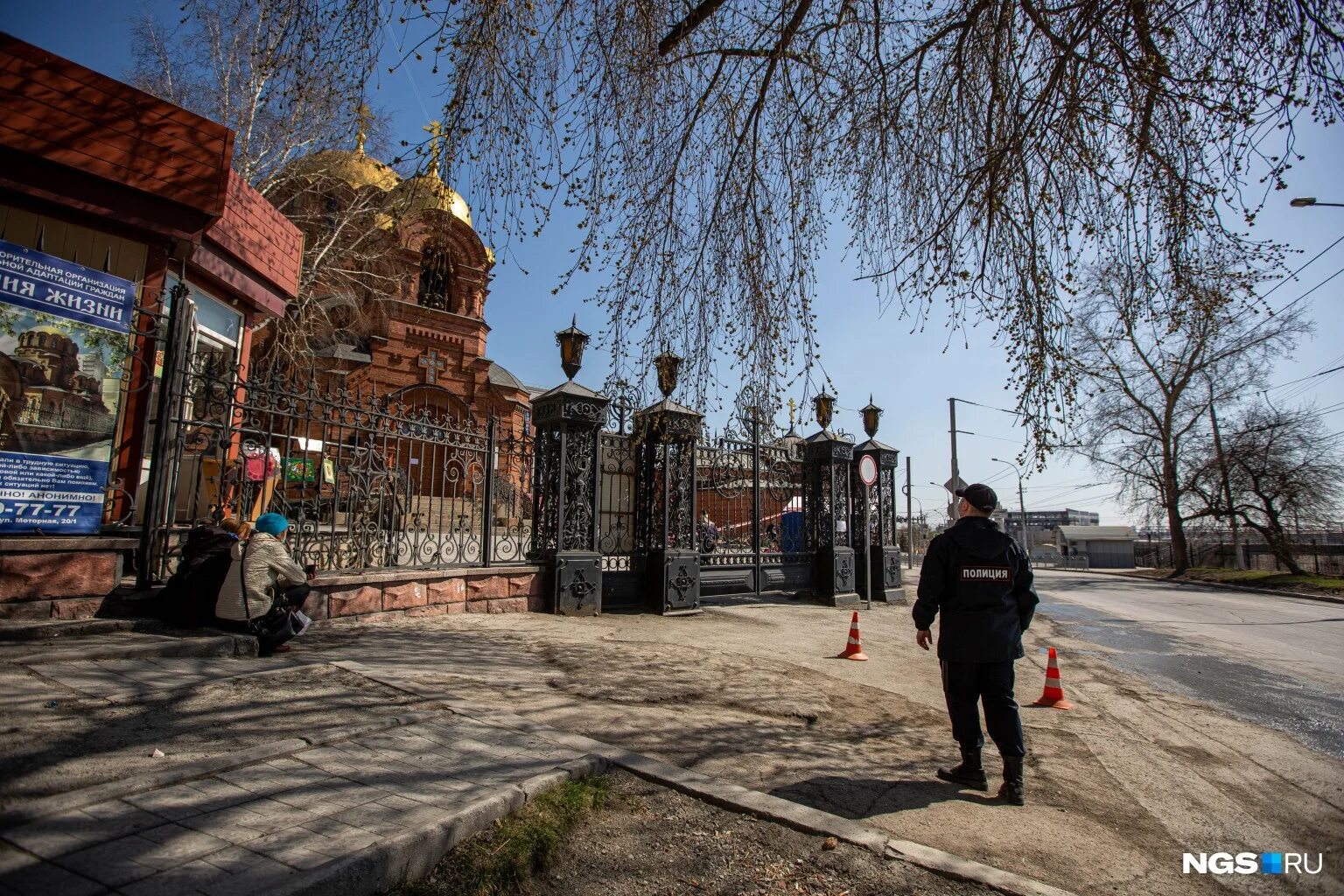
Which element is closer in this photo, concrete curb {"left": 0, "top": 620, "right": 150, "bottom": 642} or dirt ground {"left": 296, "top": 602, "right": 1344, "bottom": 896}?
dirt ground {"left": 296, "top": 602, "right": 1344, "bottom": 896}

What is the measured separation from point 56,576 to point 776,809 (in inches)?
211

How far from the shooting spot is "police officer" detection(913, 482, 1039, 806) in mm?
3865

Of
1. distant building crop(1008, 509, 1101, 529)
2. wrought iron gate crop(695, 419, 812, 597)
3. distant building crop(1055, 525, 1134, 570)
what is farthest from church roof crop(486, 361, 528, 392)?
distant building crop(1008, 509, 1101, 529)

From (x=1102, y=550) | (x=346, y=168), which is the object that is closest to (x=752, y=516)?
(x=346, y=168)

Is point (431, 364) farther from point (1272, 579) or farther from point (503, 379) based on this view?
point (1272, 579)

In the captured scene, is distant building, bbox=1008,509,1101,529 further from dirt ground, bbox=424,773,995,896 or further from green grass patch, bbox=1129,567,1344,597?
dirt ground, bbox=424,773,995,896

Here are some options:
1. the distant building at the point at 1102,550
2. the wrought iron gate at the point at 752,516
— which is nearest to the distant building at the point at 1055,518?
the distant building at the point at 1102,550

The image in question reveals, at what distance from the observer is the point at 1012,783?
12.4 ft

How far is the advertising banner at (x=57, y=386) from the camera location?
4.96m

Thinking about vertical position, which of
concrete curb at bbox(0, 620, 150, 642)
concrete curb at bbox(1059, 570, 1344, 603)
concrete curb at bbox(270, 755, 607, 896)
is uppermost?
concrete curb at bbox(0, 620, 150, 642)

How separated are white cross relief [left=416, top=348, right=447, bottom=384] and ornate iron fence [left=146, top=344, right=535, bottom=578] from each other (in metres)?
14.7

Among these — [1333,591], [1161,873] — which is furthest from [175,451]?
[1333,591]

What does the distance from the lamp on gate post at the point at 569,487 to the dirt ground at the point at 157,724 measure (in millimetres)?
4734

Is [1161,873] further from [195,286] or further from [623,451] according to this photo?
[195,286]
